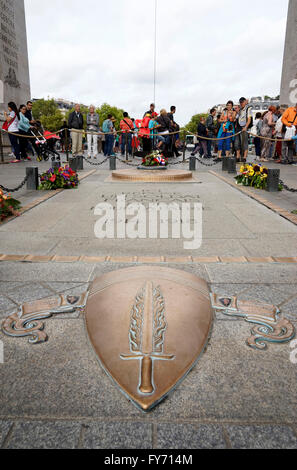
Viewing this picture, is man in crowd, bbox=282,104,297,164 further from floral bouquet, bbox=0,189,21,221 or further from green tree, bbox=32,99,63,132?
green tree, bbox=32,99,63,132

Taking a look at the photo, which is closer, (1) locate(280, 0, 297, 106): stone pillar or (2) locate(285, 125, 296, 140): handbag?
(2) locate(285, 125, 296, 140): handbag

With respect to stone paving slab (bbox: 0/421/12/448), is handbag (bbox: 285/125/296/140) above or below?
above

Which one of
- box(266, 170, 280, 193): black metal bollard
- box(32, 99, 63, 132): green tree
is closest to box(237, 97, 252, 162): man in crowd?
box(266, 170, 280, 193): black metal bollard

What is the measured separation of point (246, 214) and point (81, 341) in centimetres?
425

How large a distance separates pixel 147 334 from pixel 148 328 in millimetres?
53

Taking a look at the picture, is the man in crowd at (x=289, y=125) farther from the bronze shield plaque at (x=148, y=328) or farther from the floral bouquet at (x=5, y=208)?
the bronze shield plaque at (x=148, y=328)

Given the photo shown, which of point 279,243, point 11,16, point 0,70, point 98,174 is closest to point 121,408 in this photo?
point 279,243

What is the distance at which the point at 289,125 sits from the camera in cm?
1161

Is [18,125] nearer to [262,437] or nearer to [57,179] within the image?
[57,179]

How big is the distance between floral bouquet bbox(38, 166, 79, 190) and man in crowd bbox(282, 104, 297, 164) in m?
7.16

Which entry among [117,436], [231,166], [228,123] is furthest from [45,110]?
[117,436]

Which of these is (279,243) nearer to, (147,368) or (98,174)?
(147,368)

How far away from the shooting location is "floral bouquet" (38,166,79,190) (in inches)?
312

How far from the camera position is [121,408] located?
1.58 meters
